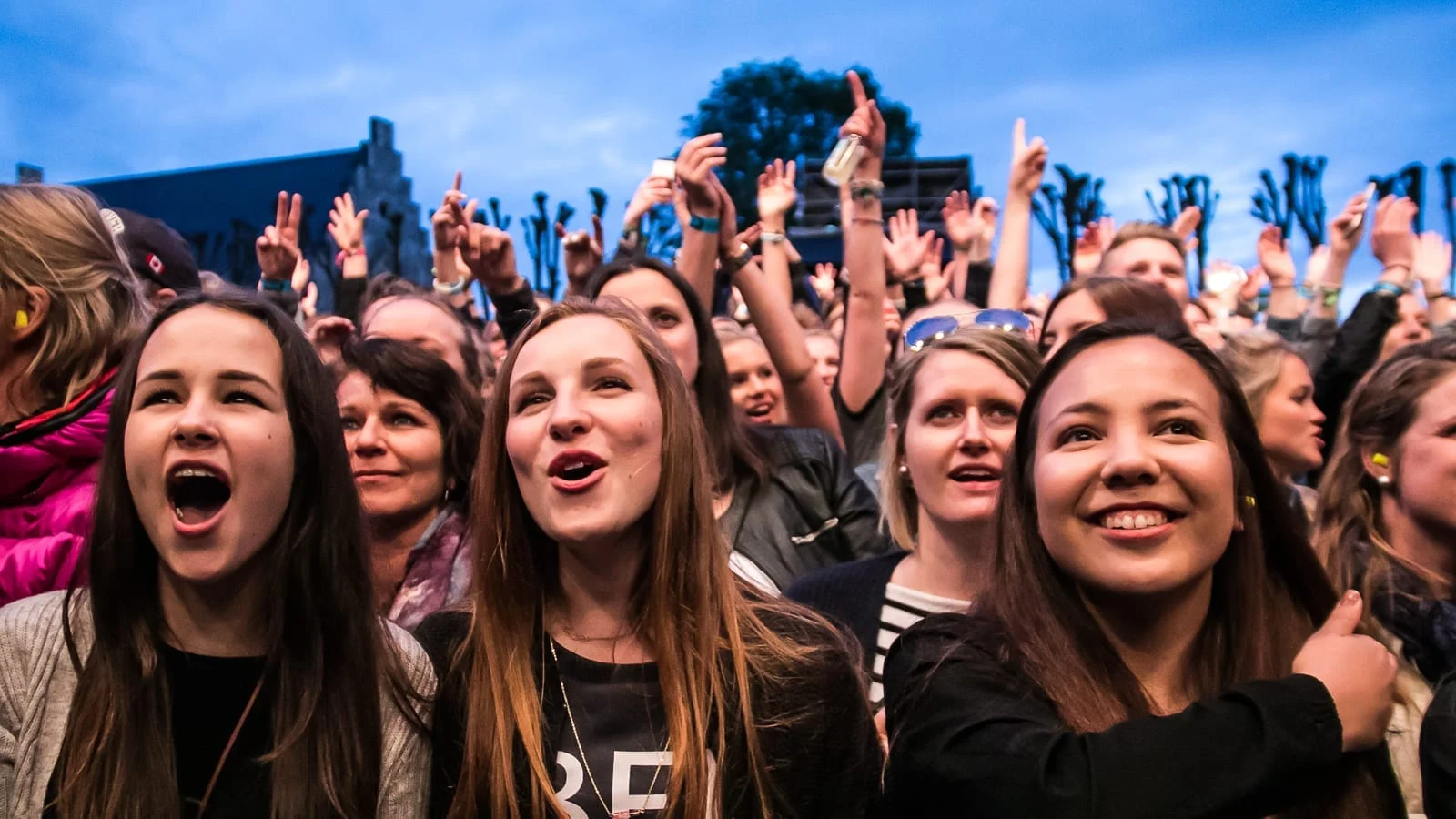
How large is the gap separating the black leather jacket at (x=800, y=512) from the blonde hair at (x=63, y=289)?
4.36ft

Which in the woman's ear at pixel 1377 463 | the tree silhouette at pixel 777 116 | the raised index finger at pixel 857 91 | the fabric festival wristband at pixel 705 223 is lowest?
the woman's ear at pixel 1377 463

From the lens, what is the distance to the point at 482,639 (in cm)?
188

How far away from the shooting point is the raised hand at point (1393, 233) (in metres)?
4.37

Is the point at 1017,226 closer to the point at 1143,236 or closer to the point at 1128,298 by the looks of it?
the point at 1143,236

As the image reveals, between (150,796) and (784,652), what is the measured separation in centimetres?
91

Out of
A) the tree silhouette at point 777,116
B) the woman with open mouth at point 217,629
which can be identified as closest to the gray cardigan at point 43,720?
the woman with open mouth at point 217,629

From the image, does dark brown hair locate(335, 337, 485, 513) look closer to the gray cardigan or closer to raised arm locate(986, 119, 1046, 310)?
the gray cardigan

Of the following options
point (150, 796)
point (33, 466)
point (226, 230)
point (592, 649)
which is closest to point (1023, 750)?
point (592, 649)

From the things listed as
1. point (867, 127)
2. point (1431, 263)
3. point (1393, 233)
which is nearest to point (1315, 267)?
point (1431, 263)

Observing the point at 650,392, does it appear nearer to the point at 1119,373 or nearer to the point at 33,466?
the point at 1119,373

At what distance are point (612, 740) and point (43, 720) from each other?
0.78m

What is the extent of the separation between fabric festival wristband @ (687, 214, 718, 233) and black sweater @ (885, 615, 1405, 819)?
2146 mm

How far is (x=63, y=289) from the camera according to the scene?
2.16 meters

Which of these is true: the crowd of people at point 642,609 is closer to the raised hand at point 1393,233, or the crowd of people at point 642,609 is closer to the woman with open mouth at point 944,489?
the woman with open mouth at point 944,489
